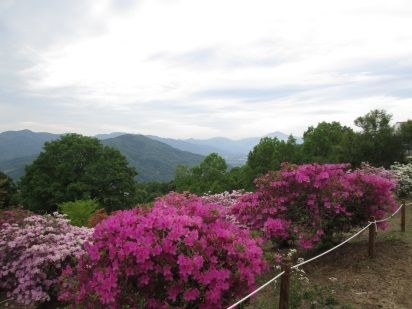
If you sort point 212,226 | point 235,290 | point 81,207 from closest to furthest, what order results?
1. point 235,290
2. point 212,226
3. point 81,207

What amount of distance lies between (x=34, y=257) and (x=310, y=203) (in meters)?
5.19

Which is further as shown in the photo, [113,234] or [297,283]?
[297,283]

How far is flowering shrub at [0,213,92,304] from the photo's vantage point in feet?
25.6

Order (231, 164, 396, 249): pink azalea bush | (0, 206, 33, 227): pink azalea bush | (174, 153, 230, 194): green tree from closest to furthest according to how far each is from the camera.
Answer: (231, 164, 396, 249): pink azalea bush < (0, 206, 33, 227): pink azalea bush < (174, 153, 230, 194): green tree

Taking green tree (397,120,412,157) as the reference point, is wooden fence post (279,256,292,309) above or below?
below

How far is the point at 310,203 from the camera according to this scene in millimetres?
8125

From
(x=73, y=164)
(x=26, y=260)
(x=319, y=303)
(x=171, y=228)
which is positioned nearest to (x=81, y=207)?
(x=26, y=260)

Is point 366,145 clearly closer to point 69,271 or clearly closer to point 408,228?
point 408,228

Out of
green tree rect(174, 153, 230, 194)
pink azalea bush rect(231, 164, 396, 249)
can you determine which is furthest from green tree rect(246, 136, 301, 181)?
pink azalea bush rect(231, 164, 396, 249)

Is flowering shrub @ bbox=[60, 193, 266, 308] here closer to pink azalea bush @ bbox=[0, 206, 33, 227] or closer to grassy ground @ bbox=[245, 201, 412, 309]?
grassy ground @ bbox=[245, 201, 412, 309]

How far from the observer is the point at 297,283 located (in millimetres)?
7188

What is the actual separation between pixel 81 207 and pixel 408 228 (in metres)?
13.0

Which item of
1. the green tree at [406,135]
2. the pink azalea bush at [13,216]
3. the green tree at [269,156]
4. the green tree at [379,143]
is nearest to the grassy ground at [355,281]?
the pink azalea bush at [13,216]

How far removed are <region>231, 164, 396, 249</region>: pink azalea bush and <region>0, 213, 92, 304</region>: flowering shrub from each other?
3.36 m
